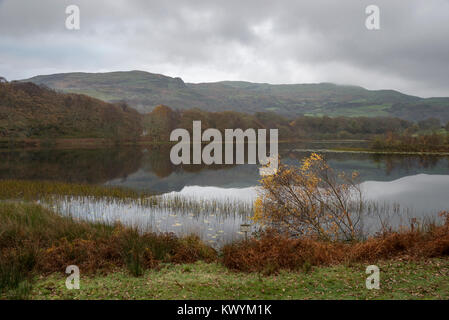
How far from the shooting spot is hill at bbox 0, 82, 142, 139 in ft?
358

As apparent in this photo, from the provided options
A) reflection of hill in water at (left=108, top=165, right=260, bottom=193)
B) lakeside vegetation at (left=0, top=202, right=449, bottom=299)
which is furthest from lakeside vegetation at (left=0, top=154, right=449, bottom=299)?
reflection of hill in water at (left=108, top=165, right=260, bottom=193)

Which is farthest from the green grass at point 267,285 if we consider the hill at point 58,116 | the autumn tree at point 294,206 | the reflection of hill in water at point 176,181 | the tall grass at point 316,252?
the hill at point 58,116

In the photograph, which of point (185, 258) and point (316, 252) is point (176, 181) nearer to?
point (185, 258)

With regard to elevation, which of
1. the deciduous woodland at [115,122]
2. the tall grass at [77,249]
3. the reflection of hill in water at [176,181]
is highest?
the deciduous woodland at [115,122]

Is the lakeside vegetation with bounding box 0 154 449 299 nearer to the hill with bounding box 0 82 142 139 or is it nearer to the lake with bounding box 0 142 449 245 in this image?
the lake with bounding box 0 142 449 245

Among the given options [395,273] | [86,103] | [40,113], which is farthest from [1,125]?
[395,273]

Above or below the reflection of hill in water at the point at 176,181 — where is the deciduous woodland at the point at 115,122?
above

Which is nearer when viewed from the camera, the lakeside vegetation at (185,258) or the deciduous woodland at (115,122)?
the lakeside vegetation at (185,258)

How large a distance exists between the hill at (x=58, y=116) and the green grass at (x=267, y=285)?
11270 centimetres

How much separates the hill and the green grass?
112696 mm

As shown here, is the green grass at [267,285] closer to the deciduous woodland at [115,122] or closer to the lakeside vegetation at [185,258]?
the lakeside vegetation at [185,258]

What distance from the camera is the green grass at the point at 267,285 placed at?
21.2 feet

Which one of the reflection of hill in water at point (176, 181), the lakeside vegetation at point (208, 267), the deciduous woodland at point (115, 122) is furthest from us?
the deciduous woodland at point (115, 122)

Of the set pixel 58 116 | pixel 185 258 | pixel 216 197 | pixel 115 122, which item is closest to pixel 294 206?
pixel 185 258
